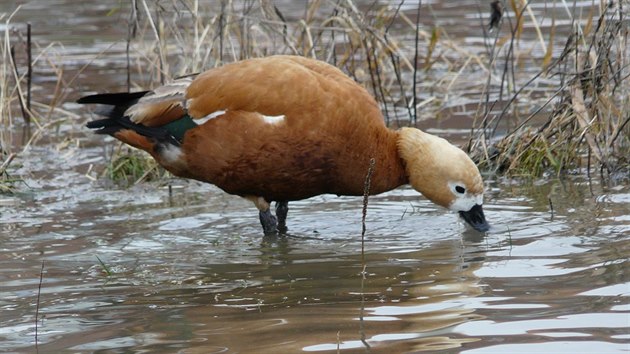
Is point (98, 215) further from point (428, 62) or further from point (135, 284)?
point (428, 62)

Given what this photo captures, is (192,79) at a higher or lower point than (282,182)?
higher

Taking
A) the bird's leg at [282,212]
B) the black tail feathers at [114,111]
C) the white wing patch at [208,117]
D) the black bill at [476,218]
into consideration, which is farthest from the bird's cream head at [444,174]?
the black tail feathers at [114,111]

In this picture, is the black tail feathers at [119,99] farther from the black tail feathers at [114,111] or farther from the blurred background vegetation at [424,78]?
the blurred background vegetation at [424,78]

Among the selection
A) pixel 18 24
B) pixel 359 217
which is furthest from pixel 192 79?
pixel 18 24

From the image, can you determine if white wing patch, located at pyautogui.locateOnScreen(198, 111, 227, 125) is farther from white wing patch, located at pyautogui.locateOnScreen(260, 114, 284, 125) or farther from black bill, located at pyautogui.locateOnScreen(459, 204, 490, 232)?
black bill, located at pyautogui.locateOnScreen(459, 204, 490, 232)

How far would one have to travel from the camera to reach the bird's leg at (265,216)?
6.70 m

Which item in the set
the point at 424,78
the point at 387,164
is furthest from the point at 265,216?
the point at 424,78

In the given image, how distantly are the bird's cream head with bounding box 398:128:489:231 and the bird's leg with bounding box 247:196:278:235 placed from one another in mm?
821

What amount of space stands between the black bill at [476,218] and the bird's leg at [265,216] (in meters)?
1.08

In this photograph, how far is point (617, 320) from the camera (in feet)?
14.3

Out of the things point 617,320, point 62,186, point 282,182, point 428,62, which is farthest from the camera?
point 428,62

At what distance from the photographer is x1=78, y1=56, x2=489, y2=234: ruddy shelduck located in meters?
6.26

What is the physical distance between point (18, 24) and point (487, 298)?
400 inches

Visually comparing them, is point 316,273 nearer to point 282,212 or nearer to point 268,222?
point 268,222
